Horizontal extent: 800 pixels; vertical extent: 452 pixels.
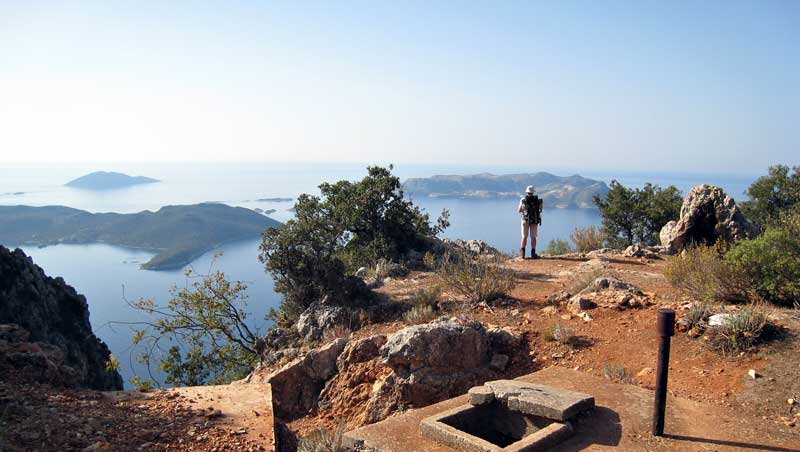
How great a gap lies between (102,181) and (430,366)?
327 feet

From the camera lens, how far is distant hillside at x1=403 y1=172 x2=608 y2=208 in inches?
2229

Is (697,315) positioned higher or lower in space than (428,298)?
higher

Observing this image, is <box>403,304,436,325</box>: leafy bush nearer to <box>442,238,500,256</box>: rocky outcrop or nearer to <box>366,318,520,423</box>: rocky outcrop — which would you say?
<box>366,318,520,423</box>: rocky outcrop

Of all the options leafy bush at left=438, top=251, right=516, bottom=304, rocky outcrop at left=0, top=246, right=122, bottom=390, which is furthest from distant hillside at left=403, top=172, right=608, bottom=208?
rocky outcrop at left=0, top=246, right=122, bottom=390

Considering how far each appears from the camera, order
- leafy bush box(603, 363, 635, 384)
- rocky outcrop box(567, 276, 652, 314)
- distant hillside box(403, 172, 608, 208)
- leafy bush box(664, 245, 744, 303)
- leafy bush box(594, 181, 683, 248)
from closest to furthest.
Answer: leafy bush box(603, 363, 635, 384) < leafy bush box(664, 245, 744, 303) < rocky outcrop box(567, 276, 652, 314) < leafy bush box(594, 181, 683, 248) < distant hillside box(403, 172, 608, 208)

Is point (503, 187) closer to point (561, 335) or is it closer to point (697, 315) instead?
point (561, 335)

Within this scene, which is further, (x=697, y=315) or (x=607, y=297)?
(x=607, y=297)

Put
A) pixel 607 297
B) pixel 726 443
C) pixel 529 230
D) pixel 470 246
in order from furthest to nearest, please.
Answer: pixel 470 246
pixel 529 230
pixel 607 297
pixel 726 443

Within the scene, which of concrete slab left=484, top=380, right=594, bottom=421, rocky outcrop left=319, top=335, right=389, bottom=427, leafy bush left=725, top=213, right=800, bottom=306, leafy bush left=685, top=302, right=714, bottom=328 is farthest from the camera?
rocky outcrop left=319, top=335, right=389, bottom=427

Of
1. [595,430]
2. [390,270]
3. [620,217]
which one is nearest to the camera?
[595,430]

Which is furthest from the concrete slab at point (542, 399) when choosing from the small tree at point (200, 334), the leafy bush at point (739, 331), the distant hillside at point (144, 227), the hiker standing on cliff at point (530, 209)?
the distant hillside at point (144, 227)

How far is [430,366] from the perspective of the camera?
291 inches

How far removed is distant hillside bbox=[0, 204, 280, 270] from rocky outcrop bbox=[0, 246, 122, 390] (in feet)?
75.3

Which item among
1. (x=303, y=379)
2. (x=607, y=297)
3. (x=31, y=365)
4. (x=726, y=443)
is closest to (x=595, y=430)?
(x=726, y=443)
